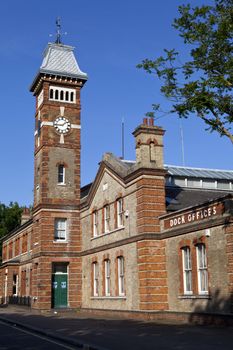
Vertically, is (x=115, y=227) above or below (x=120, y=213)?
below

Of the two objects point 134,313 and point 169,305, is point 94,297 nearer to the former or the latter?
point 134,313

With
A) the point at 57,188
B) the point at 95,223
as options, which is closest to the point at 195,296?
the point at 95,223

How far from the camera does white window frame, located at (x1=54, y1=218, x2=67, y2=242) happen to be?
36.2m

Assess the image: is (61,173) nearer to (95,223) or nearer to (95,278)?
(95,223)

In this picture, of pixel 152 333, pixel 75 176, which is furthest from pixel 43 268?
pixel 152 333

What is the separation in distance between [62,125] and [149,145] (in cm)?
1322

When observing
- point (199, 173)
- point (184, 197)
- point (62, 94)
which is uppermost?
point (62, 94)

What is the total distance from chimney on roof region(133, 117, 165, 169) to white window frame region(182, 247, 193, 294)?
5.16m

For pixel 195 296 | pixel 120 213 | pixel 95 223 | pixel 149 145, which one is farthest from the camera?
pixel 95 223

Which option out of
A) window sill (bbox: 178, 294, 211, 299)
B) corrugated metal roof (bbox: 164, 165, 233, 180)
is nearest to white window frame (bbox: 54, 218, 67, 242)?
corrugated metal roof (bbox: 164, 165, 233, 180)

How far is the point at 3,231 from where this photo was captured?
66.9 m

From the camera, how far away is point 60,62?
39.5 meters

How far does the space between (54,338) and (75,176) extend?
→ 68.7ft

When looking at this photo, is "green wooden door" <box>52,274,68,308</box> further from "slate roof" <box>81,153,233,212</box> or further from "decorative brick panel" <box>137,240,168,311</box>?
"decorative brick panel" <box>137,240,168,311</box>
